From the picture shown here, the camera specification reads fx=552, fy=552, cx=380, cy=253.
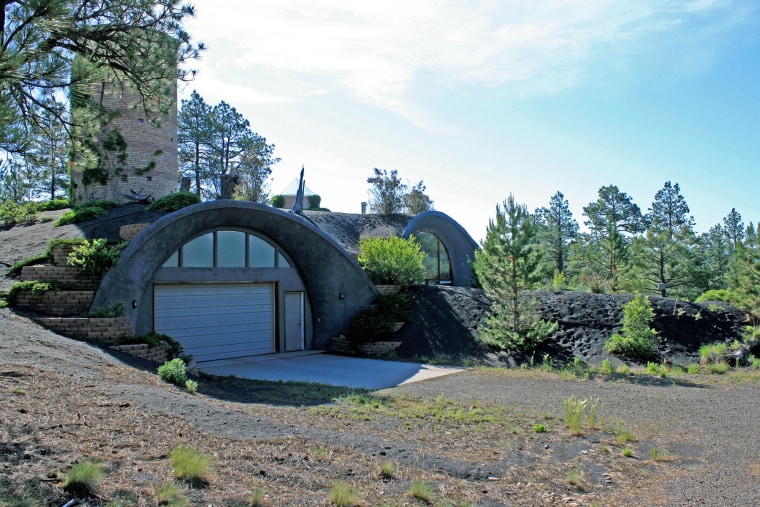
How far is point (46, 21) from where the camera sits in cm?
647

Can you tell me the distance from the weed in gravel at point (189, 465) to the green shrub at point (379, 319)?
34.6 ft

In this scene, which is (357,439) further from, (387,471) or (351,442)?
(387,471)

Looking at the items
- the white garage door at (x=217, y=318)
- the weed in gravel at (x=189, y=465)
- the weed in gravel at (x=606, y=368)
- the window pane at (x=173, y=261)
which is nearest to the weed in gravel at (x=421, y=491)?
the weed in gravel at (x=189, y=465)

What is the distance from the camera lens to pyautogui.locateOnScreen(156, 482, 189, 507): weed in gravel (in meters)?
3.49

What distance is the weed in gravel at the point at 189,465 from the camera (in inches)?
155

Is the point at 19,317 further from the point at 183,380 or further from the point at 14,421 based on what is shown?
the point at 14,421

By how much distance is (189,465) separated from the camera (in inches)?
158

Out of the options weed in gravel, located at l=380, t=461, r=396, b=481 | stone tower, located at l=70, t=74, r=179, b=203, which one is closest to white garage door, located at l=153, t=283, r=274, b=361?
stone tower, located at l=70, t=74, r=179, b=203

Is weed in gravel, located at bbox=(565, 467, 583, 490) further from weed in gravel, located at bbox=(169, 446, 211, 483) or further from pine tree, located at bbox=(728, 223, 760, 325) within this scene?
pine tree, located at bbox=(728, 223, 760, 325)

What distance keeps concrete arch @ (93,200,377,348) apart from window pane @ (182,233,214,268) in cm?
24

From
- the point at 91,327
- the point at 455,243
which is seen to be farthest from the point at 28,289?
the point at 455,243

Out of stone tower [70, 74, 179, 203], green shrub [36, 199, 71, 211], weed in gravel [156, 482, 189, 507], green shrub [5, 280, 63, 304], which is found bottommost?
weed in gravel [156, 482, 189, 507]

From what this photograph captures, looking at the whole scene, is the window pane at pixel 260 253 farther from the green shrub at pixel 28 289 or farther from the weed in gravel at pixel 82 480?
the weed in gravel at pixel 82 480

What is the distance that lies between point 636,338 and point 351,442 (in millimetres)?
8788
